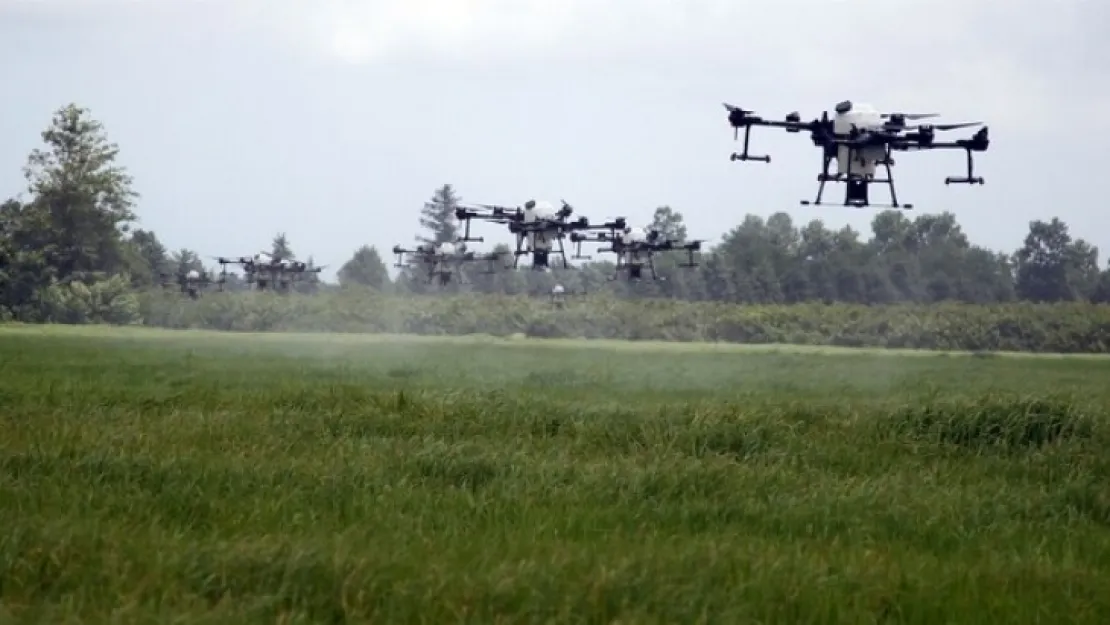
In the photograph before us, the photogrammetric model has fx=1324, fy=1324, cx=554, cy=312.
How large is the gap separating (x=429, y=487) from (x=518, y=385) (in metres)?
10.3

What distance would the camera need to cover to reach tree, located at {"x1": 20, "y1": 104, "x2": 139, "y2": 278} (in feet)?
188

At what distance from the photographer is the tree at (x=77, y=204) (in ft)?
188

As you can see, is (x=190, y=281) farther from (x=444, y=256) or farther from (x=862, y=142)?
(x=862, y=142)

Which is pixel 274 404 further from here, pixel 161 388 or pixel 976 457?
pixel 976 457

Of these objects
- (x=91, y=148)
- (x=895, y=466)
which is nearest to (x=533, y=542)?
(x=895, y=466)

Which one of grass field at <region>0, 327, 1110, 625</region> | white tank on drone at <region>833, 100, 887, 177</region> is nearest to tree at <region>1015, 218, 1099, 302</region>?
white tank on drone at <region>833, 100, 887, 177</region>

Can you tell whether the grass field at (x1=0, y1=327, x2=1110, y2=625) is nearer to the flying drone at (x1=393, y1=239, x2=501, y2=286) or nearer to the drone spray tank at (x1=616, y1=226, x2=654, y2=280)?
the drone spray tank at (x1=616, y1=226, x2=654, y2=280)

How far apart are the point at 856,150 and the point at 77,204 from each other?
42162 mm

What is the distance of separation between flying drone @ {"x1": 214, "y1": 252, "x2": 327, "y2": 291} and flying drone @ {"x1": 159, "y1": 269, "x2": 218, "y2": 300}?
78 cm

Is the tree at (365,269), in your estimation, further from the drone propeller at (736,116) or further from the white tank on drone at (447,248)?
the drone propeller at (736,116)

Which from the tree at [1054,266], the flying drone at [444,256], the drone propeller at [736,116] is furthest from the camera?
the flying drone at [444,256]

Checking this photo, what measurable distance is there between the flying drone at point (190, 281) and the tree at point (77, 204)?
4.19 m

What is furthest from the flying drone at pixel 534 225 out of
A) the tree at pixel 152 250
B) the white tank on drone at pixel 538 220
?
the tree at pixel 152 250

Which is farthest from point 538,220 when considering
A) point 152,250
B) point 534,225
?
point 152,250
